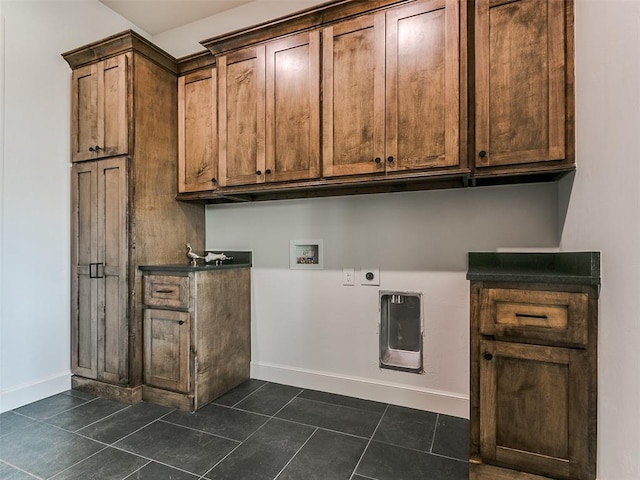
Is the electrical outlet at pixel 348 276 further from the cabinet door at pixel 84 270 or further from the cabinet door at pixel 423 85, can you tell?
the cabinet door at pixel 84 270

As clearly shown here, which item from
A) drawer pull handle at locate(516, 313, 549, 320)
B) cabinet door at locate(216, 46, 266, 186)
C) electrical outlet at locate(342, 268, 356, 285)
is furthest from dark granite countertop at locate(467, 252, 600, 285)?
cabinet door at locate(216, 46, 266, 186)

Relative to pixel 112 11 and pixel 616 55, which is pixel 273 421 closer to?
pixel 616 55

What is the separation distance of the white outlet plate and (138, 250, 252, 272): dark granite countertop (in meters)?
0.91

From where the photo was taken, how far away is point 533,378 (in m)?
1.31

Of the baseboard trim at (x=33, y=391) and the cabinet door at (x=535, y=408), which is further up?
the cabinet door at (x=535, y=408)

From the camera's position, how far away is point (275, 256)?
8.27ft

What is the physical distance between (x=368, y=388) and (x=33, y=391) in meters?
2.24

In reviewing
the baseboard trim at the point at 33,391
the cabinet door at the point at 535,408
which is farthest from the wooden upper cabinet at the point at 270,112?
the baseboard trim at the point at 33,391

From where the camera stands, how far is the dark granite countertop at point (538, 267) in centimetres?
126

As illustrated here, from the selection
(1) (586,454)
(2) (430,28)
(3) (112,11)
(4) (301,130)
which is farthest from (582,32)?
(3) (112,11)

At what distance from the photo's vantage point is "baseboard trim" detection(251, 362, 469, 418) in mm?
2008

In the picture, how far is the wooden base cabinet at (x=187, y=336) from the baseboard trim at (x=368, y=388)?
0.33 m

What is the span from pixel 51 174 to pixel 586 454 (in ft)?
11.0

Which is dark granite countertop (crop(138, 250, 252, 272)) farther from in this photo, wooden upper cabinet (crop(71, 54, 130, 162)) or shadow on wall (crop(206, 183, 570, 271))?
wooden upper cabinet (crop(71, 54, 130, 162))
